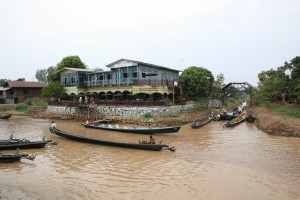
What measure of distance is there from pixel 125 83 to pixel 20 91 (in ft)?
98.4

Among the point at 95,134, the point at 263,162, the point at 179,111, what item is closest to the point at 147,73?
the point at 179,111

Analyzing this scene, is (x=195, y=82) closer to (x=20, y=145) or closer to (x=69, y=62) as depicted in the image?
(x=69, y=62)

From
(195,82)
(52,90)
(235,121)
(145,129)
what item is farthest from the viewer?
(52,90)

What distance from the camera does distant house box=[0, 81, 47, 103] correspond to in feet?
170

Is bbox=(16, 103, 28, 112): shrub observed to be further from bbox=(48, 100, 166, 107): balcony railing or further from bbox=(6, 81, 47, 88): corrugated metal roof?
bbox=(48, 100, 166, 107): balcony railing

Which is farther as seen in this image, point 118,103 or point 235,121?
point 118,103

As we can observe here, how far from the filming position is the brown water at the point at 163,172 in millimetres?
11086

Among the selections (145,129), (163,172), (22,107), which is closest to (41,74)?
(22,107)

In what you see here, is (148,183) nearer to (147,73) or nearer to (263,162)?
(263,162)

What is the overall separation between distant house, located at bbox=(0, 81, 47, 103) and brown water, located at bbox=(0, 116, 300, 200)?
1465 inches

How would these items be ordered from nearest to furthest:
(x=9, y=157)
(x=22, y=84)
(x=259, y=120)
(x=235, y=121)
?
(x=9, y=157) < (x=259, y=120) < (x=235, y=121) < (x=22, y=84)

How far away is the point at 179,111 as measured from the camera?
3288cm

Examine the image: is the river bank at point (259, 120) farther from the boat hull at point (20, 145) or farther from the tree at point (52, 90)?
the boat hull at point (20, 145)

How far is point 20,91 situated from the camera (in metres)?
52.7
